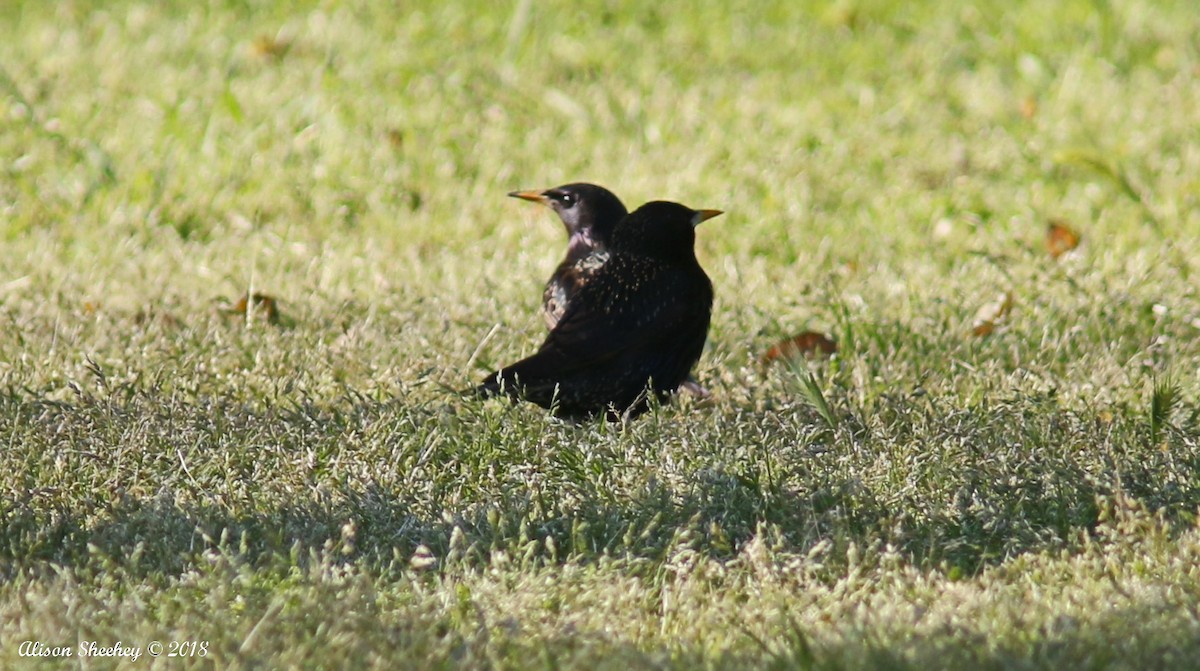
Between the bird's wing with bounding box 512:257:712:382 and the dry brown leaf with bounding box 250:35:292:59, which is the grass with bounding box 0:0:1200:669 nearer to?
the dry brown leaf with bounding box 250:35:292:59

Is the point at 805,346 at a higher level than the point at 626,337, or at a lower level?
lower

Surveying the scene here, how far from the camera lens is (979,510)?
11.7ft

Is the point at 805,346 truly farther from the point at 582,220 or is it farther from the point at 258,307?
the point at 258,307

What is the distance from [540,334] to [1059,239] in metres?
2.19

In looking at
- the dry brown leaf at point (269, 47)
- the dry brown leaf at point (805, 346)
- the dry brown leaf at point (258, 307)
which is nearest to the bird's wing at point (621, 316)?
the dry brown leaf at point (805, 346)

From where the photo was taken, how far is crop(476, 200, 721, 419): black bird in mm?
4176

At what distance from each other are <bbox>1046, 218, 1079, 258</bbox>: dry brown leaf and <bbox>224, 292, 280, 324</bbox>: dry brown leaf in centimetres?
283

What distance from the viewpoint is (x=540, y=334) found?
5086 mm

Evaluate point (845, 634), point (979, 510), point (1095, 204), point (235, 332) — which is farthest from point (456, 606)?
point (1095, 204)

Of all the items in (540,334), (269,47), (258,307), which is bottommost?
(258,307)

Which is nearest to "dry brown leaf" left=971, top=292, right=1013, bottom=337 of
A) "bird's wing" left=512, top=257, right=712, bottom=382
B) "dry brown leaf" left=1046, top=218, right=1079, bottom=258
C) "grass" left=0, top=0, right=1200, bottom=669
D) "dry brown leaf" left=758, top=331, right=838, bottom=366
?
"grass" left=0, top=0, right=1200, bottom=669

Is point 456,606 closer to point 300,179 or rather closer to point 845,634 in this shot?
point 845,634

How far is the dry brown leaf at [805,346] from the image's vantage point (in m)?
5.04

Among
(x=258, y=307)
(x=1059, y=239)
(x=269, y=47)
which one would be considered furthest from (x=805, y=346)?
(x=269, y=47)
